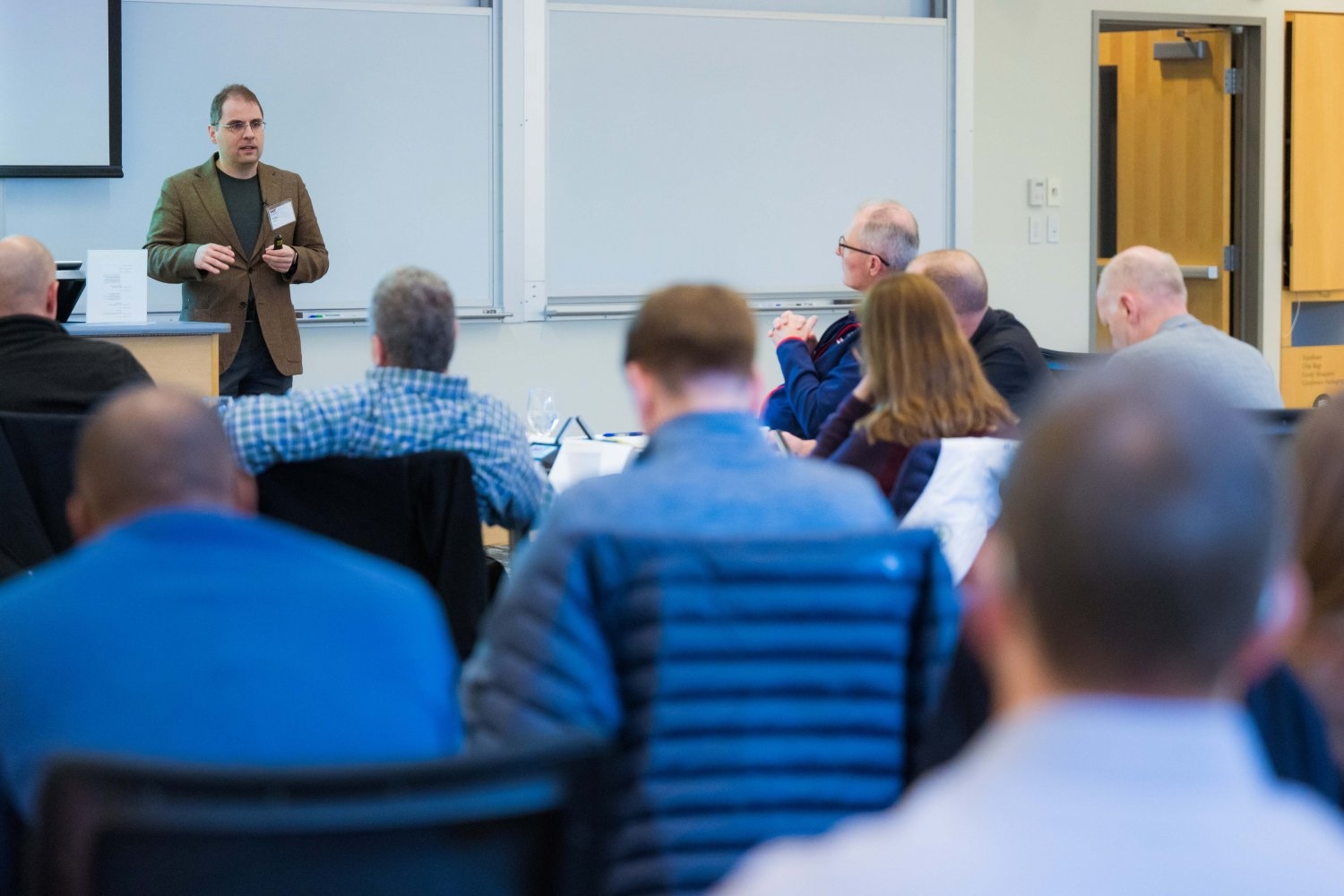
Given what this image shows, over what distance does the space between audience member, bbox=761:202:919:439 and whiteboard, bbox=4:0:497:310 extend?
2.39 meters

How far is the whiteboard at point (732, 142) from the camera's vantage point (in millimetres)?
6906

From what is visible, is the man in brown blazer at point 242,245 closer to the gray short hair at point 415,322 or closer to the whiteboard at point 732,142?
the whiteboard at point 732,142

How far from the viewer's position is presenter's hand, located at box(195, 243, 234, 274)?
17.5ft

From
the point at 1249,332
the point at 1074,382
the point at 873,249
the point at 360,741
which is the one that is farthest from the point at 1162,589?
the point at 1249,332

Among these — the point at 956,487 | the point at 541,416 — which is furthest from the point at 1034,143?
the point at 956,487

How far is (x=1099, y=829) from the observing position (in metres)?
0.67

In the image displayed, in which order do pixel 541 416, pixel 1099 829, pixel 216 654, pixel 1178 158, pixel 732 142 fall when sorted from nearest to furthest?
pixel 1099 829
pixel 216 654
pixel 541 416
pixel 732 142
pixel 1178 158

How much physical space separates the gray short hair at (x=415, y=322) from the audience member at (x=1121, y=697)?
7.21 feet

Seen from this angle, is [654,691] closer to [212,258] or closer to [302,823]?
[302,823]

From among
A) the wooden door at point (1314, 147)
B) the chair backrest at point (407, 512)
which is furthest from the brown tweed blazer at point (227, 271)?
the wooden door at point (1314, 147)

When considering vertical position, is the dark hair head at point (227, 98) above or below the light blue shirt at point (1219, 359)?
above

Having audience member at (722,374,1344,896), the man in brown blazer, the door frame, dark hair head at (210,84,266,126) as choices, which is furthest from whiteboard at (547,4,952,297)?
audience member at (722,374,1344,896)

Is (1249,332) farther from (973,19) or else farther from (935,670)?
(935,670)

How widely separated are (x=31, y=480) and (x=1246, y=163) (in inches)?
282
